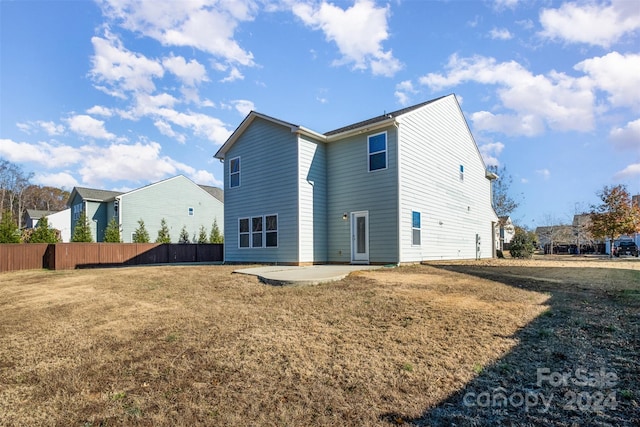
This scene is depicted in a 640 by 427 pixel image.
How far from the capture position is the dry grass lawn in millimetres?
2777

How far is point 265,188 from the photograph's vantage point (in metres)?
14.6

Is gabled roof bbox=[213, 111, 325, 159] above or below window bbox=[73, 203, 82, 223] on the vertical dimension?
above

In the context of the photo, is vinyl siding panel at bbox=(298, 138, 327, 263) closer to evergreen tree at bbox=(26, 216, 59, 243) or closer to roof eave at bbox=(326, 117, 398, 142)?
roof eave at bbox=(326, 117, 398, 142)

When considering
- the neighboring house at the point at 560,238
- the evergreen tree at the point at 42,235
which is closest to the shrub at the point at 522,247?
the neighboring house at the point at 560,238

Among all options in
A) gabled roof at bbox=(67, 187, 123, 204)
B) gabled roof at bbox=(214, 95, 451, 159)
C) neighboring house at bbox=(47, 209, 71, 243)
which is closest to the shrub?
gabled roof at bbox=(214, 95, 451, 159)

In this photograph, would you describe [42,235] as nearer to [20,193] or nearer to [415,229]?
[415,229]

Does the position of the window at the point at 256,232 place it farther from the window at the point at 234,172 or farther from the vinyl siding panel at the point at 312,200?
the vinyl siding panel at the point at 312,200

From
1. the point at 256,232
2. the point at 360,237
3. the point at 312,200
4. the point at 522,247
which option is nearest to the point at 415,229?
the point at 360,237

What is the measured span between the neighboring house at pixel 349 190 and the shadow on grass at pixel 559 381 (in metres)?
7.30

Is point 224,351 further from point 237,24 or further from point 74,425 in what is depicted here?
point 237,24

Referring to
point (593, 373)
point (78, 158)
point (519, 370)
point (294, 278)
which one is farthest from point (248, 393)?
point (78, 158)

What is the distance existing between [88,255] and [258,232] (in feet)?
32.4

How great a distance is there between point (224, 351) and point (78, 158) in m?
36.7

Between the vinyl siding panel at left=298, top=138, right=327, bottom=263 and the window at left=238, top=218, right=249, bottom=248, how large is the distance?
11.8 feet
